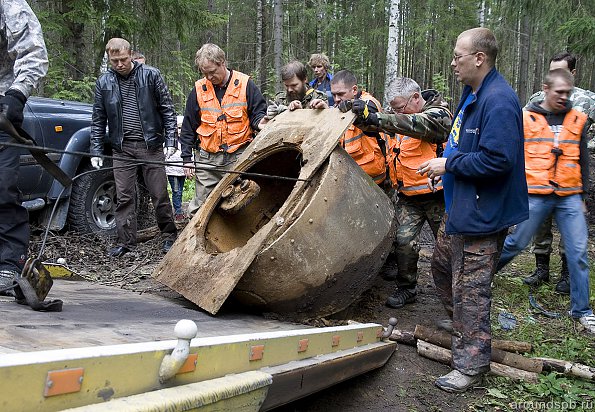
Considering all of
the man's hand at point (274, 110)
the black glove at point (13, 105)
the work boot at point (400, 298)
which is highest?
the black glove at point (13, 105)

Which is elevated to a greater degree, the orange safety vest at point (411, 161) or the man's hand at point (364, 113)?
the man's hand at point (364, 113)

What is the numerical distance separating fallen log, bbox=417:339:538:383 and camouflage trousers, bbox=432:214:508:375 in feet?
0.52

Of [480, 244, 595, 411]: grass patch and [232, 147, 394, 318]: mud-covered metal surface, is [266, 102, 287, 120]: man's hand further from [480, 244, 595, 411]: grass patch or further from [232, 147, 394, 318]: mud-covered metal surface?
[480, 244, 595, 411]: grass patch

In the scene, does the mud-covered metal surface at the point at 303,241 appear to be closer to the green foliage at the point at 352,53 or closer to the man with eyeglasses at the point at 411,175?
the man with eyeglasses at the point at 411,175

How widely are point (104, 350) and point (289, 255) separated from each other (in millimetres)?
1797

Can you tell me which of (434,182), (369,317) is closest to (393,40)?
(434,182)

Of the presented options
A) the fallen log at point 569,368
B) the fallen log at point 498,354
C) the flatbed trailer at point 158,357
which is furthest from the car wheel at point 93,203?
the fallen log at point 569,368

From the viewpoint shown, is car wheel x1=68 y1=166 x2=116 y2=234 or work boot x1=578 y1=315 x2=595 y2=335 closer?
work boot x1=578 y1=315 x2=595 y2=335

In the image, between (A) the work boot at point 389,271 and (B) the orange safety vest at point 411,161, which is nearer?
(B) the orange safety vest at point 411,161

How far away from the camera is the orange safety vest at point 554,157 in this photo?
15.6 feet

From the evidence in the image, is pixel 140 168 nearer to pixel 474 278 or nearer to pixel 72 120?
pixel 72 120

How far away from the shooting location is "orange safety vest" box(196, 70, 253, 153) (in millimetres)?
5680

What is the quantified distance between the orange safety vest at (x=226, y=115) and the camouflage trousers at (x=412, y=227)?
188 centimetres

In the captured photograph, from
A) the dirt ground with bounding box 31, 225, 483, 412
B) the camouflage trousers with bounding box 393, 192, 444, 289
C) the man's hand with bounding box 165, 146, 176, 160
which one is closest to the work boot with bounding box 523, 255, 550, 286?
the dirt ground with bounding box 31, 225, 483, 412
